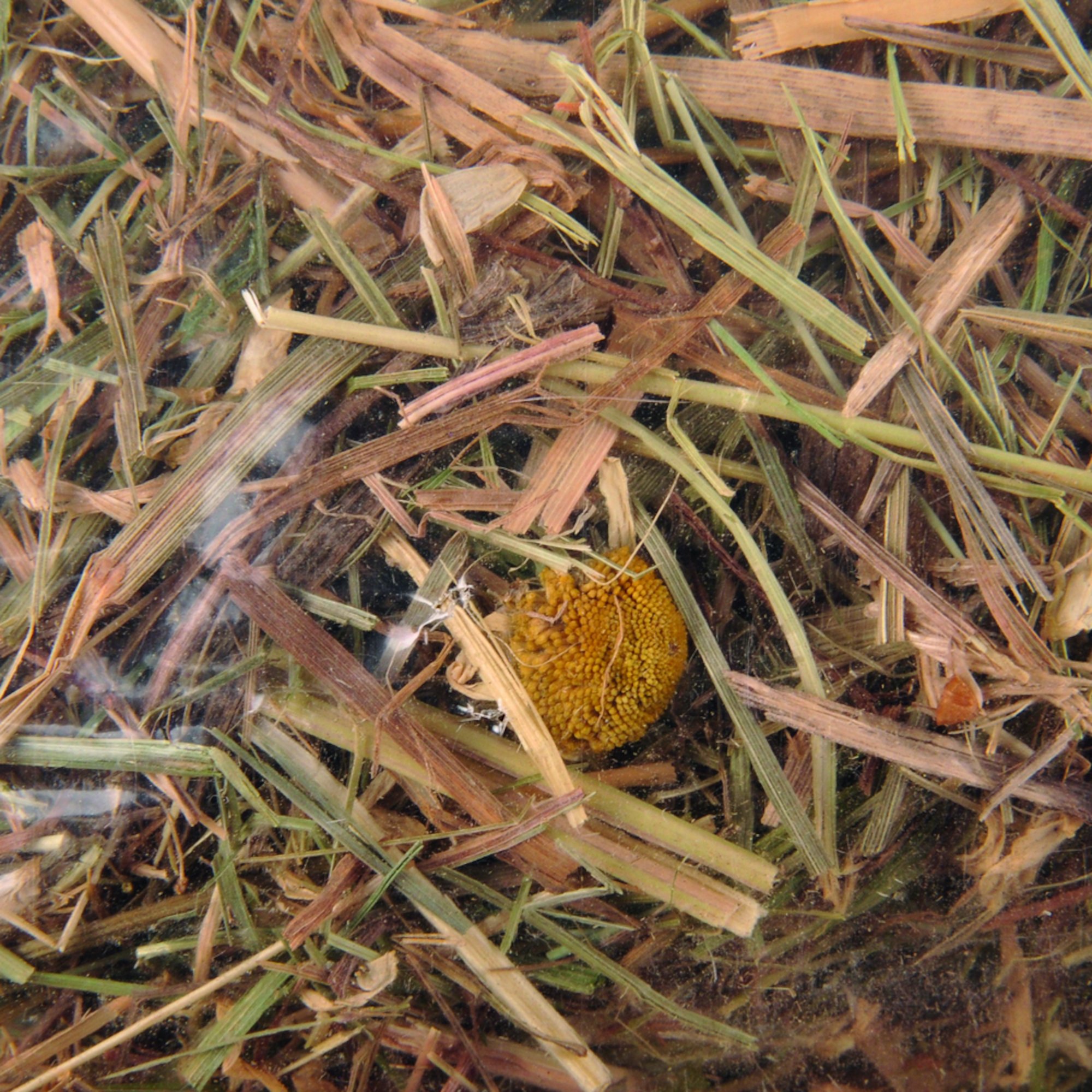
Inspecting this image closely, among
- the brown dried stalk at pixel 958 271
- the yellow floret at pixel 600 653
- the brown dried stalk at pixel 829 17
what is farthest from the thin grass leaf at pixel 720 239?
the yellow floret at pixel 600 653

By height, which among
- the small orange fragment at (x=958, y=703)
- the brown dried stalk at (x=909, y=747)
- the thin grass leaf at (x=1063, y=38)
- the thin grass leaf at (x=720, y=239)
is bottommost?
the brown dried stalk at (x=909, y=747)

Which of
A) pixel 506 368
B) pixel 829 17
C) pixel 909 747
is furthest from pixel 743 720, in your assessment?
pixel 829 17

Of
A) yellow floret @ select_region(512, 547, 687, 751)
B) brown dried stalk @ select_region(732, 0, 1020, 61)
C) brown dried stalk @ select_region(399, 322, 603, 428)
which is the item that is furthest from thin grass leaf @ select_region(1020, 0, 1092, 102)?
yellow floret @ select_region(512, 547, 687, 751)

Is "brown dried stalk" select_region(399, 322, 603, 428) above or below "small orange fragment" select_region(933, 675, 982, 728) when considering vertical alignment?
above

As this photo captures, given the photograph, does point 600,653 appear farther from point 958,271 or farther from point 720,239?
point 958,271

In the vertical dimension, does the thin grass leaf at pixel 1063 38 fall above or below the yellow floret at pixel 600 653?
above

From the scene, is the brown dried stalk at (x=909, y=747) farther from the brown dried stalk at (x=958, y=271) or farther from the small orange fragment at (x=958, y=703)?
the brown dried stalk at (x=958, y=271)

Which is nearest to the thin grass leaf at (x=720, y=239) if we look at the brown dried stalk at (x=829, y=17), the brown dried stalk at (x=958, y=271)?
the brown dried stalk at (x=958, y=271)

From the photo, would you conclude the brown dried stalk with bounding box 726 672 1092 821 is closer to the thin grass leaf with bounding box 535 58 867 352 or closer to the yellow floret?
the yellow floret
